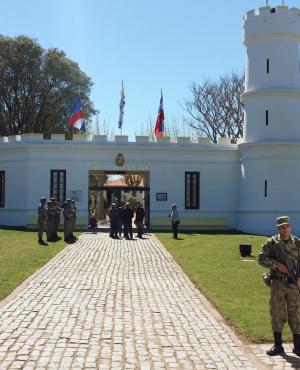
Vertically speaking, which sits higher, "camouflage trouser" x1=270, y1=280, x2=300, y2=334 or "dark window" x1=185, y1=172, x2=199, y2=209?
"dark window" x1=185, y1=172, x2=199, y2=209

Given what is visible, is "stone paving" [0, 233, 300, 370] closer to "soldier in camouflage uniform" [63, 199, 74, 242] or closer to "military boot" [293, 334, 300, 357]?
"military boot" [293, 334, 300, 357]

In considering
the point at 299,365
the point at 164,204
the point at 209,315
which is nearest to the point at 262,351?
the point at 299,365

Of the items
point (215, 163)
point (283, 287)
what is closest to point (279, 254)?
→ point (283, 287)

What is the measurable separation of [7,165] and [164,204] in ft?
30.2

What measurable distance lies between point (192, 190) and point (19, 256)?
16.3 m

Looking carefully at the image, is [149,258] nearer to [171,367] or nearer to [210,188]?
[171,367]

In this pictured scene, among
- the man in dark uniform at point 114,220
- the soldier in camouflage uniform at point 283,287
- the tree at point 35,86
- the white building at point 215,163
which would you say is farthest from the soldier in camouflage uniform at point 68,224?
the tree at point 35,86

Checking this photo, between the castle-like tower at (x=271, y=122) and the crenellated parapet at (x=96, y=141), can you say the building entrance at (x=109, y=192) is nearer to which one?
the crenellated parapet at (x=96, y=141)

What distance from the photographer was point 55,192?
106 ft

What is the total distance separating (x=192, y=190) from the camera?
3322 cm

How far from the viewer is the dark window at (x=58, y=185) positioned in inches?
1276

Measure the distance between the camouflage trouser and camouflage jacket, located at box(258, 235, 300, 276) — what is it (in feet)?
0.68

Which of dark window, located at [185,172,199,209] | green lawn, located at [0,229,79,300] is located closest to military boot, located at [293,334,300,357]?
green lawn, located at [0,229,79,300]

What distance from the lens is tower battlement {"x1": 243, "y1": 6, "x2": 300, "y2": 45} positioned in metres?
31.9
